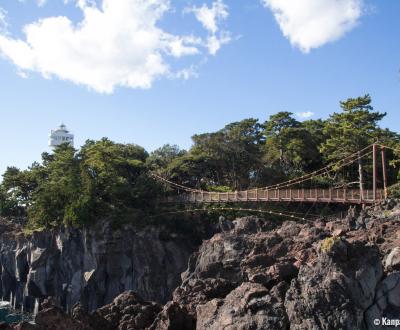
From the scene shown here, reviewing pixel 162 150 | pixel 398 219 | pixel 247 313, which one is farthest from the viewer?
pixel 162 150

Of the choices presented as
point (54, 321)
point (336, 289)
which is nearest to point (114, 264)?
point (54, 321)

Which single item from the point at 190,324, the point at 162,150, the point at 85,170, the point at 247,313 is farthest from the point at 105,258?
the point at 247,313

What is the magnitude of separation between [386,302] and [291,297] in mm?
2404

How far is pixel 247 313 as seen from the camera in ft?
39.1

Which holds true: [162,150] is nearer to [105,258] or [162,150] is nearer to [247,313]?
[105,258]

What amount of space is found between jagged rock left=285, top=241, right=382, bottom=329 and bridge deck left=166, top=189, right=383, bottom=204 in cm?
1016

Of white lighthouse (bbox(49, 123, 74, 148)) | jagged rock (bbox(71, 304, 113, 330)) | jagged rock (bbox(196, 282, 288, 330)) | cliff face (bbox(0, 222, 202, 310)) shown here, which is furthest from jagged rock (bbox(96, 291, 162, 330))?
white lighthouse (bbox(49, 123, 74, 148))

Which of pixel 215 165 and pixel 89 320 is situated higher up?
pixel 215 165

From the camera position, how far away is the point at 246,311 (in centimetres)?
1199

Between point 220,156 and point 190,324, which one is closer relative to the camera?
point 190,324

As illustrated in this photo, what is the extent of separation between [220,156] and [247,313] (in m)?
24.6

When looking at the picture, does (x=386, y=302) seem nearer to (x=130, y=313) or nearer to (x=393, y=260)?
(x=393, y=260)

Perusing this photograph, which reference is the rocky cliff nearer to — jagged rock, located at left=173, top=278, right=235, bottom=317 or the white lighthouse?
jagged rock, located at left=173, top=278, right=235, bottom=317

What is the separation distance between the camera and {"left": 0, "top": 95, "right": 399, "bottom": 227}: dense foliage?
102 ft
